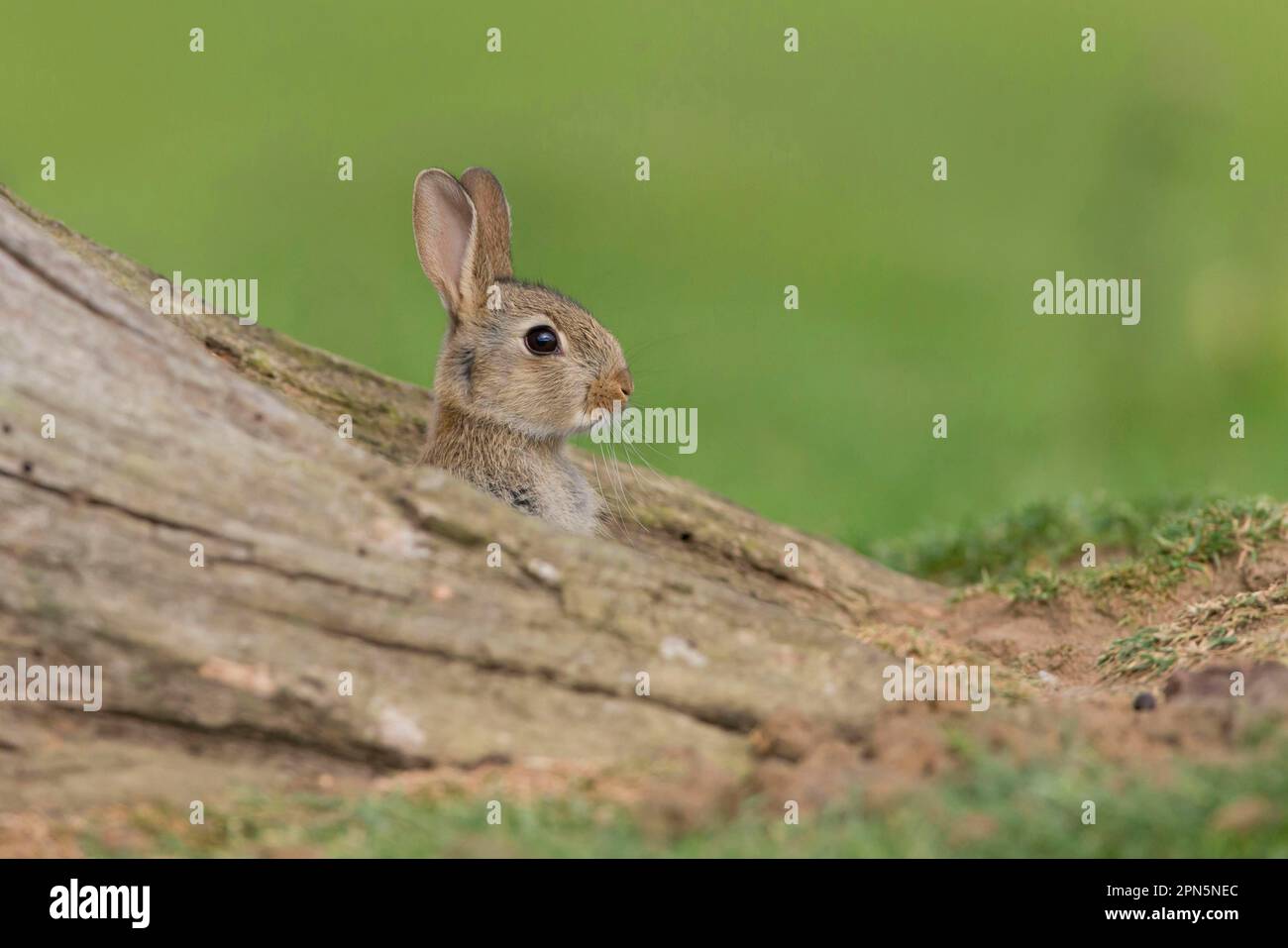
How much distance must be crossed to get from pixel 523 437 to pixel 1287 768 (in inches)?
152

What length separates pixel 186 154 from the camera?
1714 centimetres

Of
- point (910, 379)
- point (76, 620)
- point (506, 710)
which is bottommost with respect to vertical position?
point (506, 710)

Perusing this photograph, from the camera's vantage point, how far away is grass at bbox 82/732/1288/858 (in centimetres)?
360

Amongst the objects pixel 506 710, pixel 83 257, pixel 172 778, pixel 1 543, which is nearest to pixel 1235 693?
pixel 506 710

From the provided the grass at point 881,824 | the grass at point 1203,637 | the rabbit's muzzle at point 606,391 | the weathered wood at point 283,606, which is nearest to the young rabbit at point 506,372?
the rabbit's muzzle at point 606,391

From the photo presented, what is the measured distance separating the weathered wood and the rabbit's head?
197 centimetres

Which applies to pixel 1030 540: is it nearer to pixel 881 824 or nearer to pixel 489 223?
pixel 489 223

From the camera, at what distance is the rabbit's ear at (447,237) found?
6984 millimetres

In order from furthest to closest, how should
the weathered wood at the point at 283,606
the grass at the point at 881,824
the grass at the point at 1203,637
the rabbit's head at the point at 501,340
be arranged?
the rabbit's head at the point at 501,340
the grass at the point at 1203,637
the weathered wood at the point at 283,606
the grass at the point at 881,824

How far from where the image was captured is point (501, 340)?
6902 millimetres

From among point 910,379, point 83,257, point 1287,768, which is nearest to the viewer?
point 1287,768

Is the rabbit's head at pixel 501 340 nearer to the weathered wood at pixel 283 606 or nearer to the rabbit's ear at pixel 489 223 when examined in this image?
the rabbit's ear at pixel 489 223

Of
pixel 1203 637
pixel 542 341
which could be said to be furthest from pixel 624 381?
pixel 1203 637

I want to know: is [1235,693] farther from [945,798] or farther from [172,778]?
[172,778]
